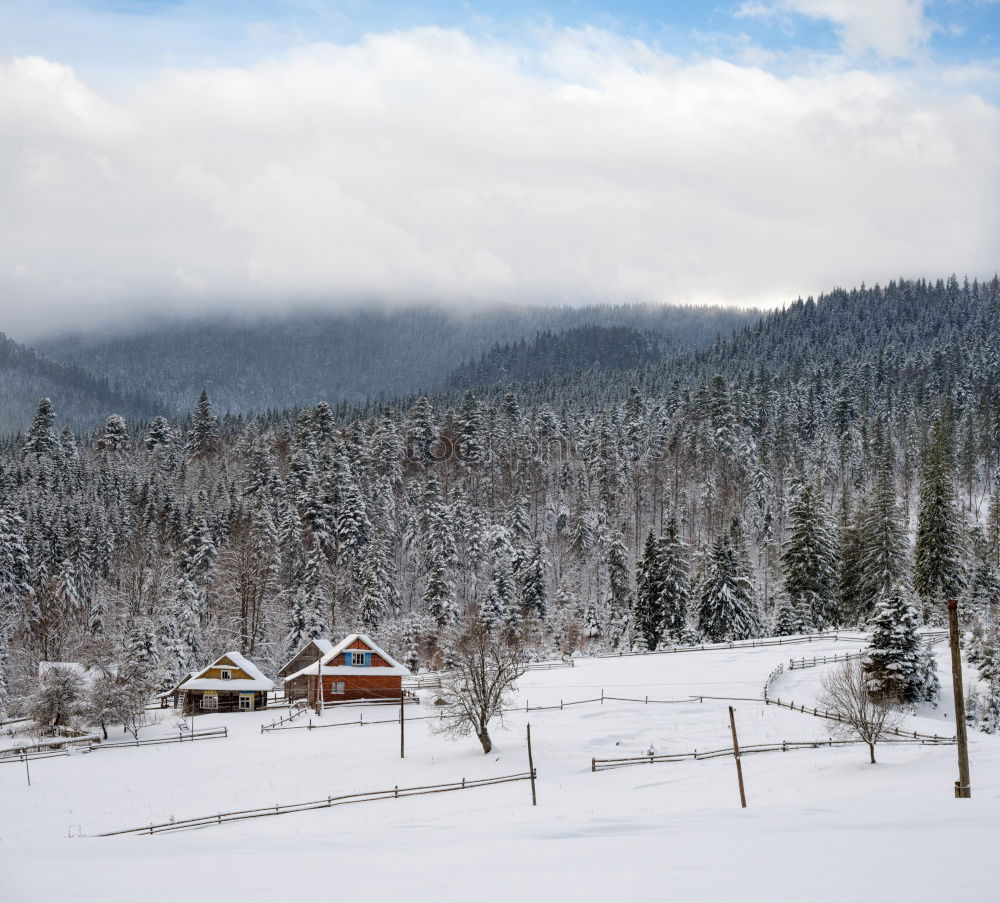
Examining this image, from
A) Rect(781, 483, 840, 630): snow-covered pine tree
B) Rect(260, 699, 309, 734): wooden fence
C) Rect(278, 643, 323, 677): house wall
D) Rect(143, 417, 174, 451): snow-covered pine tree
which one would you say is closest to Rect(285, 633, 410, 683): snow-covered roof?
Rect(260, 699, 309, 734): wooden fence

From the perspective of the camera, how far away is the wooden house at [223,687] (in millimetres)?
70625

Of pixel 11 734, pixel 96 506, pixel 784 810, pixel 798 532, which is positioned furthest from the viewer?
pixel 96 506

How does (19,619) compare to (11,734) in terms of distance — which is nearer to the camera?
(11,734)

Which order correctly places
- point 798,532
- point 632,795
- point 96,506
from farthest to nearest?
point 96,506 < point 798,532 < point 632,795

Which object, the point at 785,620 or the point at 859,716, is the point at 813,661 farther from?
the point at 859,716

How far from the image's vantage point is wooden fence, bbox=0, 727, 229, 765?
52.0 meters

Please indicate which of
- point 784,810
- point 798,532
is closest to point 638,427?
point 798,532

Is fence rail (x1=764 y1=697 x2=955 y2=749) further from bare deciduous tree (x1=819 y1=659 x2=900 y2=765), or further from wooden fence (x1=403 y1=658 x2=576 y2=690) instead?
wooden fence (x1=403 y1=658 x2=576 y2=690)

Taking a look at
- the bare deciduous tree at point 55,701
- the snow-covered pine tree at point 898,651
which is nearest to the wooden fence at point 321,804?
the snow-covered pine tree at point 898,651

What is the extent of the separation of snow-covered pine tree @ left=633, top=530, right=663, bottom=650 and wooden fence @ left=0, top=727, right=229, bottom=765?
41119 millimetres

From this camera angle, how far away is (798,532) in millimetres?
82438

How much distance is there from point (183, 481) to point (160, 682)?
83.0 m

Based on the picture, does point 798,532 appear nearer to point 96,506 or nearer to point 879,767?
point 879,767

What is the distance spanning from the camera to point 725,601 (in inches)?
3255
